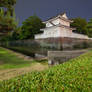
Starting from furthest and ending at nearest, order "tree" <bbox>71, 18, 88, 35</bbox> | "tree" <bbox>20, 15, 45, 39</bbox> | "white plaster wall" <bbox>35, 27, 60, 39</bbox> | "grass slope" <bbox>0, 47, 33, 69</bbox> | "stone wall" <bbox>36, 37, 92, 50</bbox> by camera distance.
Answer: "tree" <bbox>71, 18, 88, 35</bbox> → "tree" <bbox>20, 15, 45, 39</bbox> → "white plaster wall" <bbox>35, 27, 60, 39</bbox> → "stone wall" <bbox>36, 37, 92, 50</bbox> → "grass slope" <bbox>0, 47, 33, 69</bbox>

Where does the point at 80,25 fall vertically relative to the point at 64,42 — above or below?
above

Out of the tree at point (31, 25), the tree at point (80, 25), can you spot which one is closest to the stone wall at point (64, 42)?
the tree at point (31, 25)

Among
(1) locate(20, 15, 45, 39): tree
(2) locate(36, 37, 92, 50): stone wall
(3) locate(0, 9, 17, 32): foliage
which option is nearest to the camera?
(3) locate(0, 9, 17, 32): foliage

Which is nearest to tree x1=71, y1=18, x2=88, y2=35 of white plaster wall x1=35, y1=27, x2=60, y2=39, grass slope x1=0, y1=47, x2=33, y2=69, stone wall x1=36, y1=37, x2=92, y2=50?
stone wall x1=36, y1=37, x2=92, y2=50

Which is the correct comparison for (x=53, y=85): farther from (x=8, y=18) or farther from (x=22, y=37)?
(x=22, y=37)

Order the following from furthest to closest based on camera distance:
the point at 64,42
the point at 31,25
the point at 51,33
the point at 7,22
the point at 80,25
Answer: the point at 80,25, the point at 31,25, the point at 51,33, the point at 64,42, the point at 7,22

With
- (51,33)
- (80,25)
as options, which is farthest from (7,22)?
(80,25)

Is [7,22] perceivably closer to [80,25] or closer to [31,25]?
[31,25]

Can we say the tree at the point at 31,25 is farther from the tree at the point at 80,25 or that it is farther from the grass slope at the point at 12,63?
the grass slope at the point at 12,63

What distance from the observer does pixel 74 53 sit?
7.14 metres

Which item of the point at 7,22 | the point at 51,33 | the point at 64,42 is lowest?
the point at 64,42

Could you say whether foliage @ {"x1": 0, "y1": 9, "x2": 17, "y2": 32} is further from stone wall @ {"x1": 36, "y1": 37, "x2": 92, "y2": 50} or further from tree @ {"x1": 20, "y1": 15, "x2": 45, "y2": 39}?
tree @ {"x1": 20, "y1": 15, "x2": 45, "y2": 39}

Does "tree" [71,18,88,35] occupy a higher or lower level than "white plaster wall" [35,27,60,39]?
higher

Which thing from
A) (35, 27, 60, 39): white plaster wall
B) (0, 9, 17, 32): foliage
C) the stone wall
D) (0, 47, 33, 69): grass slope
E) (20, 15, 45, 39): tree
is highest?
(20, 15, 45, 39): tree
